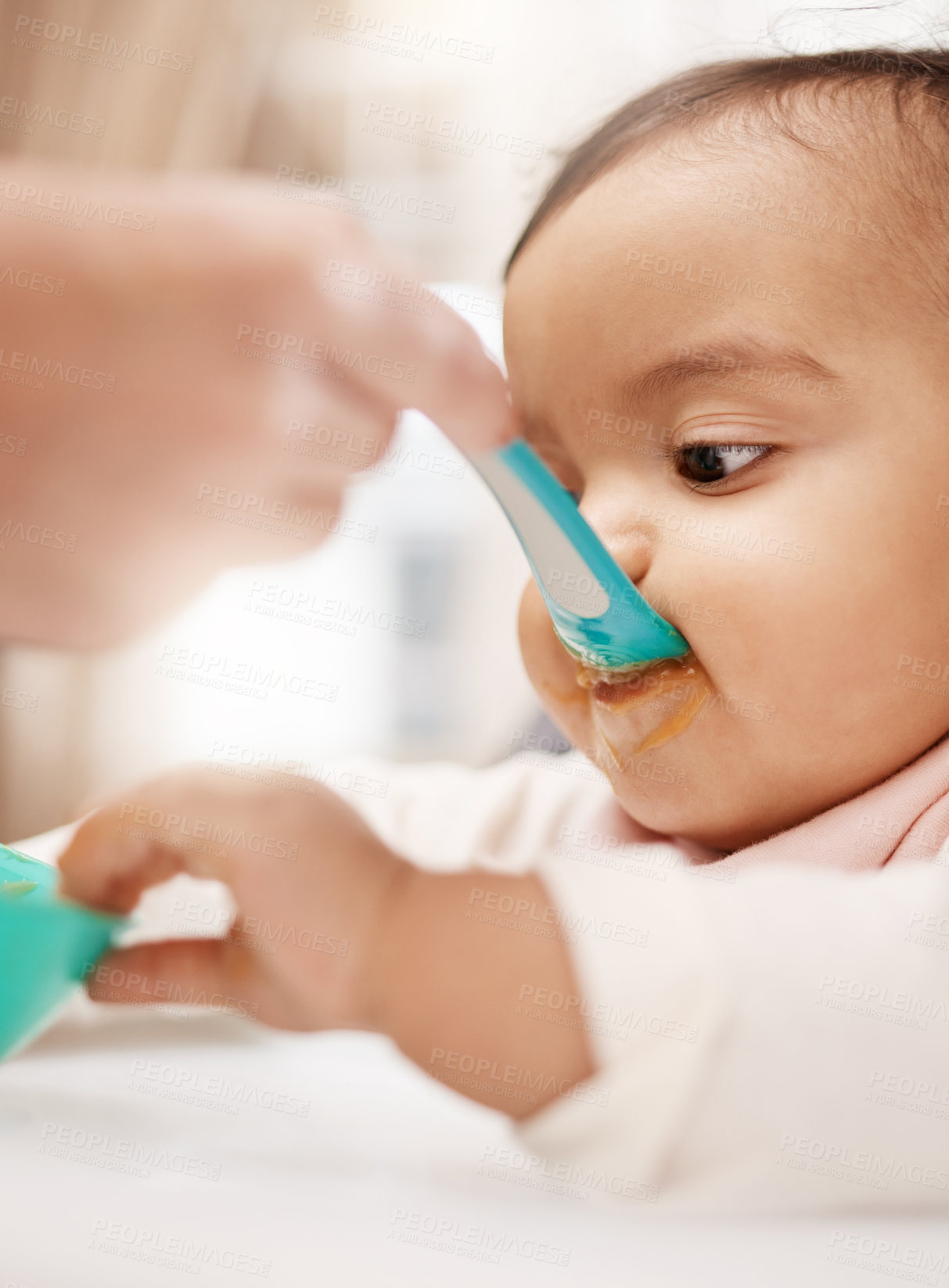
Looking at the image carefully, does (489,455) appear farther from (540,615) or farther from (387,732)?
(387,732)

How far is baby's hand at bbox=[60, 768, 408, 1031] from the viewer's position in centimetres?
44

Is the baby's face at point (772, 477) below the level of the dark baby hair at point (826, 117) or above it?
below

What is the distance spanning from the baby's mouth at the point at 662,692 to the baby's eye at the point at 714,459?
8 centimetres

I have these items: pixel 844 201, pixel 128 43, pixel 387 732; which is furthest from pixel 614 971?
pixel 128 43

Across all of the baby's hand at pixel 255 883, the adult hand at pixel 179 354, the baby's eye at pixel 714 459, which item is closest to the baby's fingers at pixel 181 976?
the baby's hand at pixel 255 883

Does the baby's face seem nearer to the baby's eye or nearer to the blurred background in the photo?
the baby's eye

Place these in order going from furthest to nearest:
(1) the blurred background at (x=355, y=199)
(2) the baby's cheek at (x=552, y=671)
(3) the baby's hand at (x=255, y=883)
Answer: (1) the blurred background at (x=355, y=199), (2) the baby's cheek at (x=552, y=671), (3) the baby's hand at (x=255, y=883)

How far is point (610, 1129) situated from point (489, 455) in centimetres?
25

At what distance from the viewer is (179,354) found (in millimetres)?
372

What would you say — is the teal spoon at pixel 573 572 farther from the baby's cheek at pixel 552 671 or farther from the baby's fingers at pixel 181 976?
the baby's fingers at pixel 181 976

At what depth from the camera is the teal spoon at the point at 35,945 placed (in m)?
0.40

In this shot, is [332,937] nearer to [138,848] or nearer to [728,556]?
[138,848]

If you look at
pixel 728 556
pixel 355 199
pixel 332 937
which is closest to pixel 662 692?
pixel 728 556

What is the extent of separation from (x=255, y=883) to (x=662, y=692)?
19 centimetres
